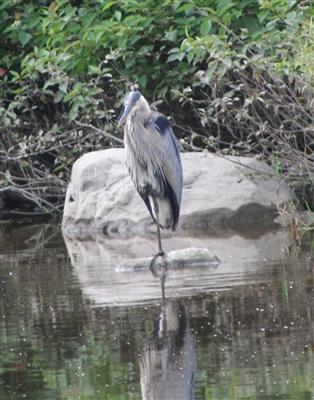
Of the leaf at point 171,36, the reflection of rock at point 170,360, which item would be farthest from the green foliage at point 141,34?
the reflection of rock at point 170,360

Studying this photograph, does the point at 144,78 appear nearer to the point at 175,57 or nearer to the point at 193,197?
the point at 175,57

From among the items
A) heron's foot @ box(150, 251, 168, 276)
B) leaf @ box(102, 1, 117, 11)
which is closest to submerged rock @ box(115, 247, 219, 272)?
heron's foot @ box(150, 251, 168, 276)

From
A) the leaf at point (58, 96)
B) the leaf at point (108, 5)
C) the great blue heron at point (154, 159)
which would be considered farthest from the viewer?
the leaf at point (58, 96)

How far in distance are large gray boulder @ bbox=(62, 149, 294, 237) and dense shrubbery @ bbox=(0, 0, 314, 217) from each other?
0.78ft

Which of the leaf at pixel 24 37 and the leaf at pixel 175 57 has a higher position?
the leaf at pixel 175 57

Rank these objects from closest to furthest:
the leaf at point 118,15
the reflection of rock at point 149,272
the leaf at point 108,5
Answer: the reflection of rock at point 149,272
the leaf at point 108,5
the leaf at point 118,15

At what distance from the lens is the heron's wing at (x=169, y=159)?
34.0 ft

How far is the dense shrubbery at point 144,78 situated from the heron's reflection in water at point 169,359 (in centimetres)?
390

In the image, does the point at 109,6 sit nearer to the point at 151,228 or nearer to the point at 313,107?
the point at 151,228

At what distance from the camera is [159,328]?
7.16 meters

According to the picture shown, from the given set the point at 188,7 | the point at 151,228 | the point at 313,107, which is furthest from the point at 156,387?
the point at 188,7

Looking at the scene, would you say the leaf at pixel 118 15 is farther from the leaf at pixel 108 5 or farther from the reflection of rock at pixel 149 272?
the reflection of rock at pixel 149 272

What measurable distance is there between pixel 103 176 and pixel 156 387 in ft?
22.9

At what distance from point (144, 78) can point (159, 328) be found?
6.37 m
